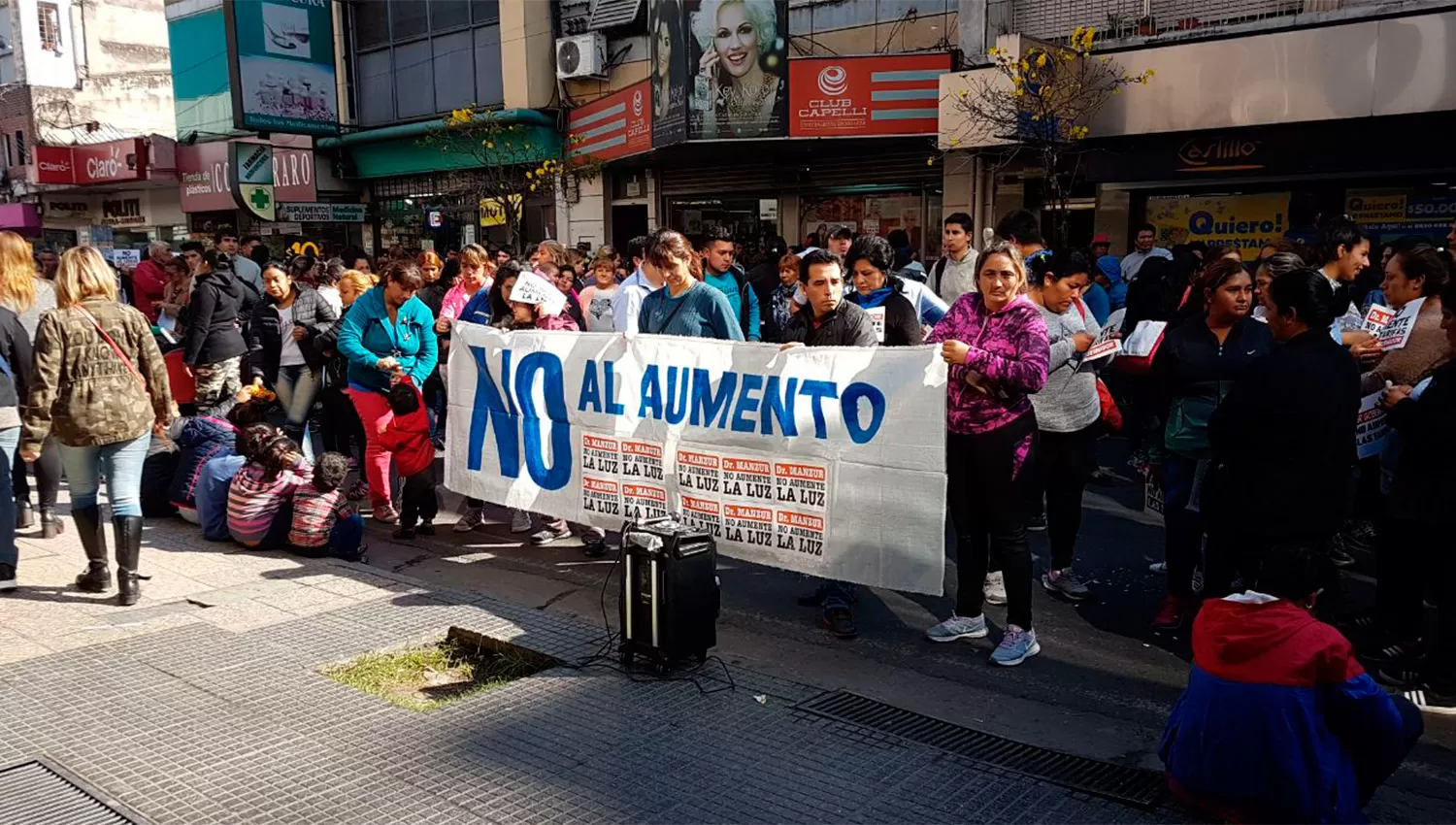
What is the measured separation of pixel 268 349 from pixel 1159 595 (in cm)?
720

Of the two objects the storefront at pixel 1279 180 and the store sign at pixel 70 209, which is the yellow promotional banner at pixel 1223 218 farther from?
the store sign at pixel 70 209

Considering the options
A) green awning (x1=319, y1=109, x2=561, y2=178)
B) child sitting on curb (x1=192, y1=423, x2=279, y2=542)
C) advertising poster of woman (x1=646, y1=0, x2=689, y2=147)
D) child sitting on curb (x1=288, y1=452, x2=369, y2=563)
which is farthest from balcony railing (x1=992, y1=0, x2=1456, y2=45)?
child sitting on curb (x1=192, y1=423, x2=279, y2=542)

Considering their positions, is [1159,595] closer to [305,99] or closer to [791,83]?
[791,83]

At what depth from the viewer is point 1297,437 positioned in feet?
14.3

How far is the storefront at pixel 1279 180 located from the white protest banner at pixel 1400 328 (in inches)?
233

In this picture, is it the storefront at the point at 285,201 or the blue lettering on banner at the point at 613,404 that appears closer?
the blue lettering on banner at the point at 613,404

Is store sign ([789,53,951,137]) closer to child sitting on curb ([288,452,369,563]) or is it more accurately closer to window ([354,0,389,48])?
child sitting on curb ([288,452,369,563])

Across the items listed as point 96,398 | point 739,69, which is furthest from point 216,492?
point 739,69

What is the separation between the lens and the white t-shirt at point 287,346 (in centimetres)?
894

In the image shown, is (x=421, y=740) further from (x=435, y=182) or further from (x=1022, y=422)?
(x=435, y=182)

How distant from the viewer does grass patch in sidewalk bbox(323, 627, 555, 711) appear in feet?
16.1

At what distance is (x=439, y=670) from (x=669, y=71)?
13.4 metres

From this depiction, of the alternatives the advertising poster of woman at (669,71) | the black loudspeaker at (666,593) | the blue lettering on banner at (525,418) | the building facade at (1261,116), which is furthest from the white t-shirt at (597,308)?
the advertising poster of woman at (669,71)

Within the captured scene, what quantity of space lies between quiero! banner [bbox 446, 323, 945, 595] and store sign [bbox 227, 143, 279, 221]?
2227cm
